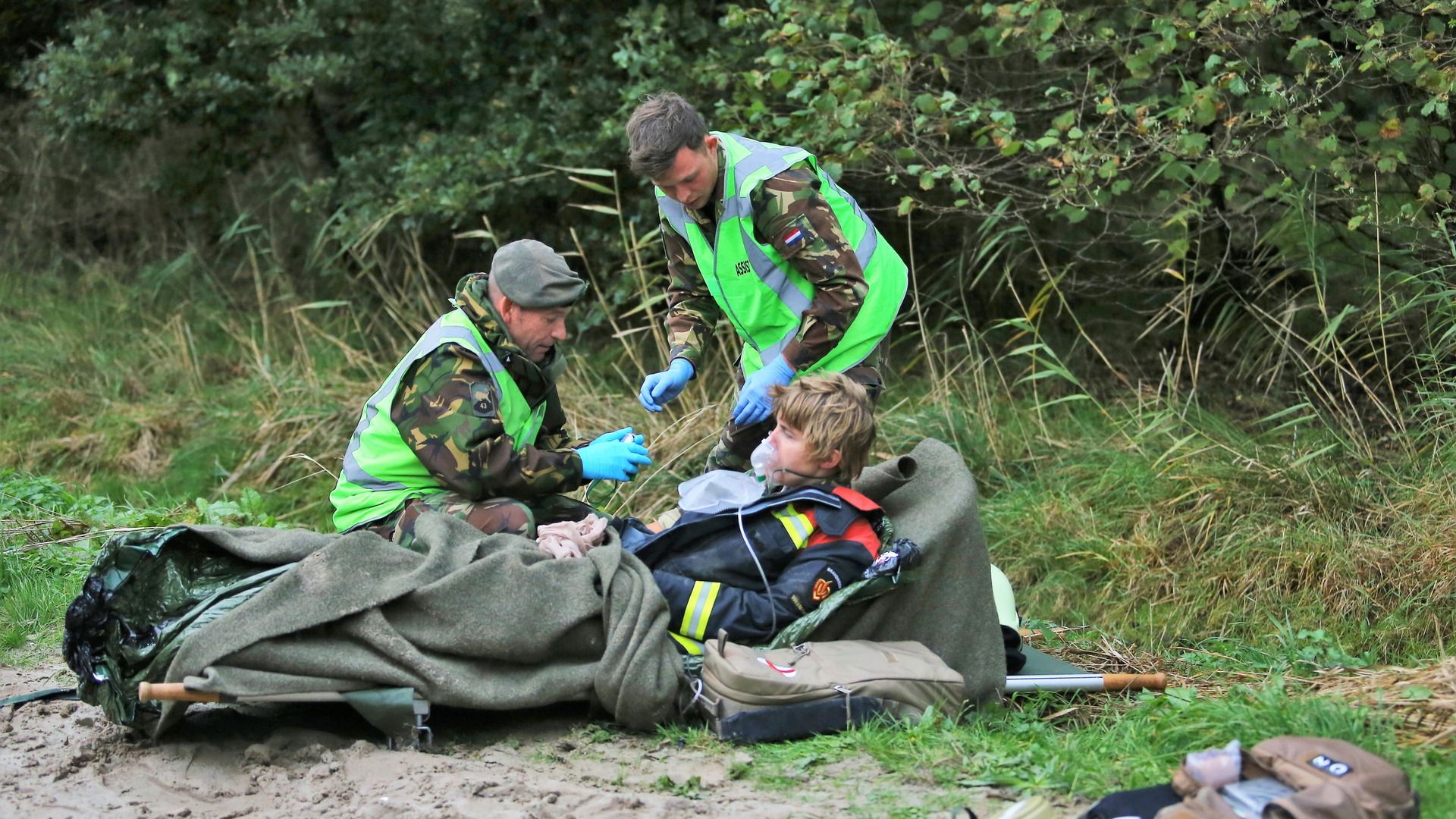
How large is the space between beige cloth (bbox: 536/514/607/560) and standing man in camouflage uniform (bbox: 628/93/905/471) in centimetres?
67

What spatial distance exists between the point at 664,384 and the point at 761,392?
0.42 m

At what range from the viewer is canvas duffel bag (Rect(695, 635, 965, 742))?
146 inches

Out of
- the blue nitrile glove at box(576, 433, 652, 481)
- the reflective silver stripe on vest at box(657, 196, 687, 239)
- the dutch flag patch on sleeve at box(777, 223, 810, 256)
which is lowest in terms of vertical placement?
the blue nitrile glove at box(576, 433, 652, 481)

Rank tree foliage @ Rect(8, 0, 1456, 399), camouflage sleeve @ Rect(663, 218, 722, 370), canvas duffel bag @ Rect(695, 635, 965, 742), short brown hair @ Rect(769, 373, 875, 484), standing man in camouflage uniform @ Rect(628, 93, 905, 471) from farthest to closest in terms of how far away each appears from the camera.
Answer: tree foliage @ Rect(8, 0, 1456, 399) < camouflage sleeve @ Rect(663, 218, 722, 370) < standing man in camouflage uniform @ Rect(628, 93, 905, 471) < short brown hair @ Rect(769, 373, 875, 484) < canvas duffel bag @ Rect(695, 635, 965, 742)

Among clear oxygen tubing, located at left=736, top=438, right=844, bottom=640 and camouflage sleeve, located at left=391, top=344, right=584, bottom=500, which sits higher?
camouflage sleeve, located at left=391, top=344, right=584, bottom=500

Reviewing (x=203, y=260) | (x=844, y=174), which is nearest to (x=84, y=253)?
(x=203, y=260)

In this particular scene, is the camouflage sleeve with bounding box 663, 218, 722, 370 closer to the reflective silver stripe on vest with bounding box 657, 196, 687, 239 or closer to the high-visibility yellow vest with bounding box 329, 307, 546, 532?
the reflective silver stripe on vest with bounding box 657, 196, 687, 239

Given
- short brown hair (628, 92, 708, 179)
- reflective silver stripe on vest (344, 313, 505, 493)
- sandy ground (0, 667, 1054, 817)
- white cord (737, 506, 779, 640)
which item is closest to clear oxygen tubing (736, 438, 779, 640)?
white cord (737, 506, 779, 640)

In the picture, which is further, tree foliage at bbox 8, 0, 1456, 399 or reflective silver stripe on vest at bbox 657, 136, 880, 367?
tree foliage at bbox 8, 0, 1456, 399

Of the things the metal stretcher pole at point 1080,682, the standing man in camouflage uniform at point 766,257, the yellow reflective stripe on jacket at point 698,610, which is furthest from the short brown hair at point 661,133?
the metal stretcher pole at point 1080,682

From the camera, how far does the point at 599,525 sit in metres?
4.20

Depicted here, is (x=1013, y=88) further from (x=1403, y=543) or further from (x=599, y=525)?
(x=599, y=525)

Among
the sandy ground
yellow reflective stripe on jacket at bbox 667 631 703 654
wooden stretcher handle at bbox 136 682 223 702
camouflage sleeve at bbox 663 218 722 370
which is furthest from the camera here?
camouflage sleeve at bbox 663 218 722 370

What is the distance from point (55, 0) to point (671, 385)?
7235mm
